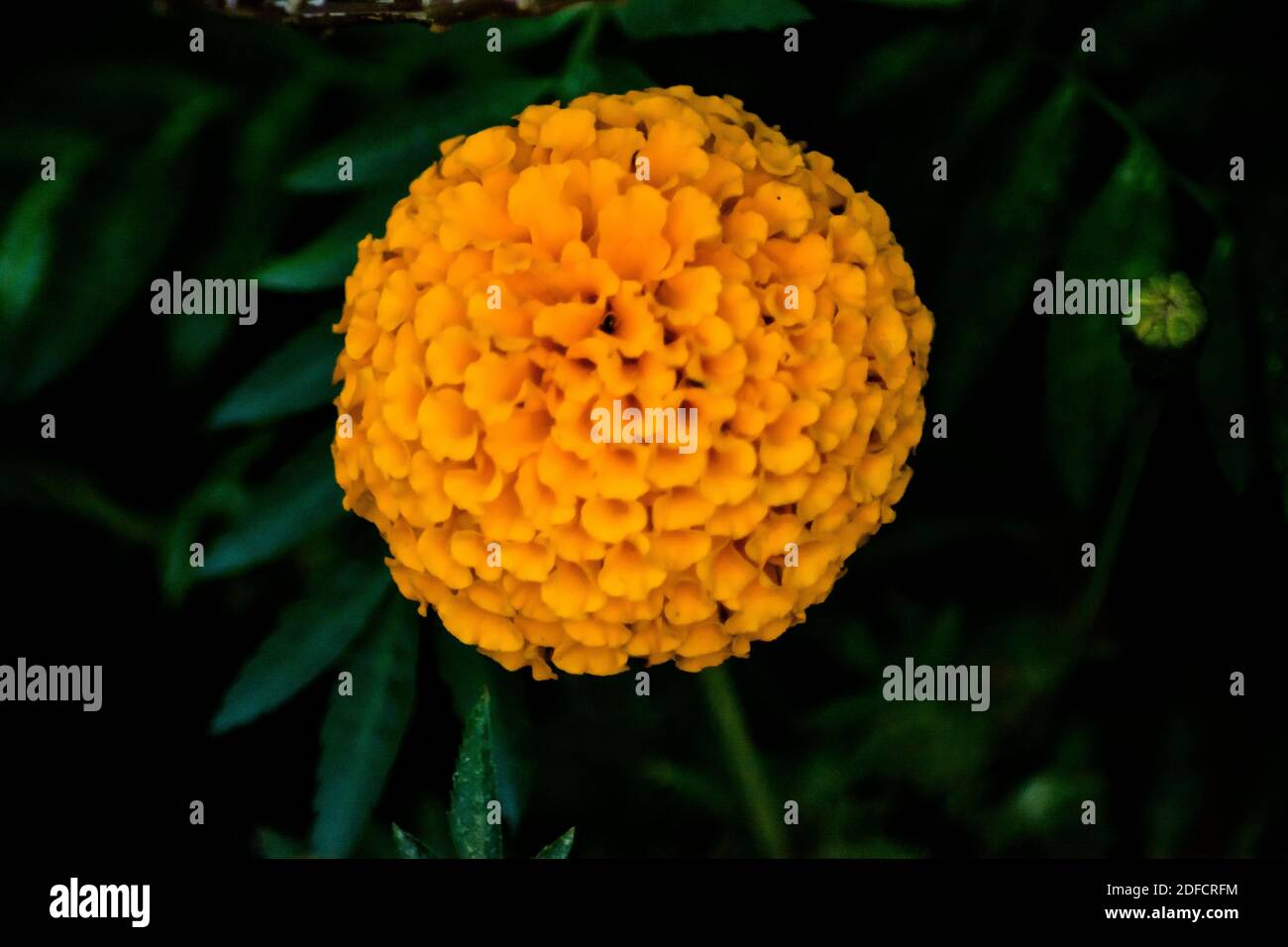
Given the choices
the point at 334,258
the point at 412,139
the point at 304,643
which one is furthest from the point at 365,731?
the point at 412,139

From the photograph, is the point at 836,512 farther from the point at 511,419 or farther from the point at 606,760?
the point at 606,760

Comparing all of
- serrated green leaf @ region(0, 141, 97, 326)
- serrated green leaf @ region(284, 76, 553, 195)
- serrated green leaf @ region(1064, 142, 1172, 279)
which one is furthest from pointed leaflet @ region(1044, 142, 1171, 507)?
serrated green leaf @ region(0, 141, 97, 326)

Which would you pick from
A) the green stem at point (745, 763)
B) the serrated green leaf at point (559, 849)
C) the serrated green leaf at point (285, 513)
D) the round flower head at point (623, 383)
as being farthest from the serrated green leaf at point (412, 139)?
the green stem at point (745, 763)

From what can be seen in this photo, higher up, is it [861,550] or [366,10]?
[366,10]

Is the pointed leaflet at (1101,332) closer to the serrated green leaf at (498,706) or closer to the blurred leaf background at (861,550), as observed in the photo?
the blurred leaf background at (861,550)

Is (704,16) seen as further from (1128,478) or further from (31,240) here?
(31,240)

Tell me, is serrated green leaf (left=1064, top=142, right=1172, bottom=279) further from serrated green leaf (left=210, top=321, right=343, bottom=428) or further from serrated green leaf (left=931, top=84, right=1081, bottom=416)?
serrated green leaf (left=210, top=321, right=343, bottom=428)

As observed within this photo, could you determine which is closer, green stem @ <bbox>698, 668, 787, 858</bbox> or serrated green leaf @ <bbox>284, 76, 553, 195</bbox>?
serrated green leaf @ <bbox>284, 76, 553, 195</bbox>
